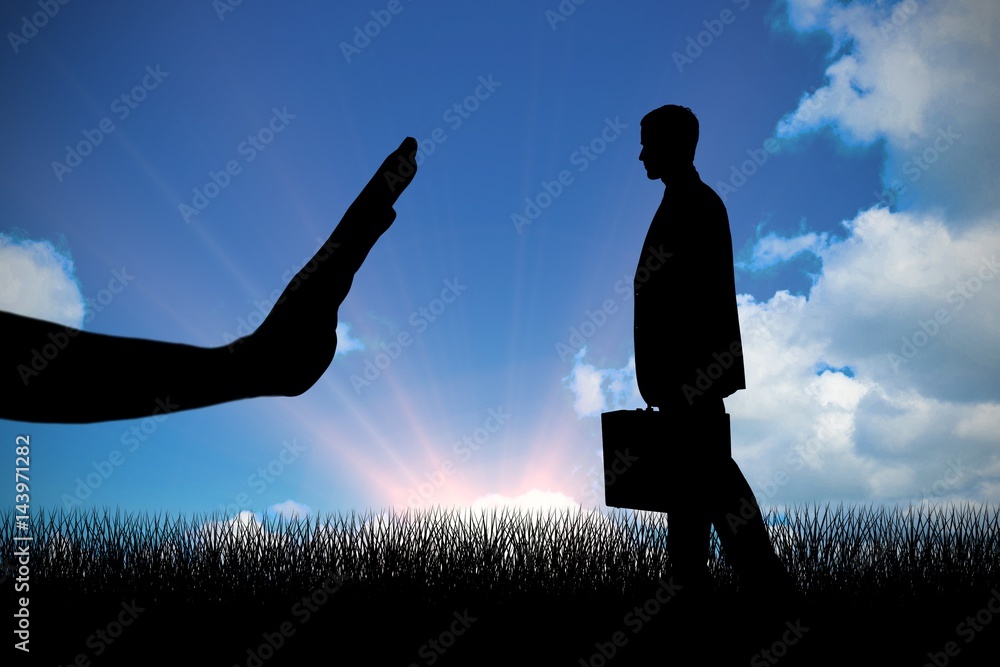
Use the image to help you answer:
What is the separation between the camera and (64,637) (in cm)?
338

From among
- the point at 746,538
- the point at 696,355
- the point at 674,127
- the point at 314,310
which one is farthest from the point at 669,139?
the point at 314,310

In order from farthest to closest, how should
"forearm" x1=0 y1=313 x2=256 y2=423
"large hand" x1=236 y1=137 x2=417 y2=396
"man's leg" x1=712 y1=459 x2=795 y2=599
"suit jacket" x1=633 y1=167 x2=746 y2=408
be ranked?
"suit jacket" x1=633 y1=167 x2=746 y2=408 → "man's leg" x1=712 y1=459 x2=795 y2=599 → "large hand" x1=236 y1=137 x2=417 y2=396 → "forearm" x1=0 y1=313 x2=256 y2=423

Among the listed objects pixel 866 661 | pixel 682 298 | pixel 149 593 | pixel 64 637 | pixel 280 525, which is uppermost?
pixel 682 298

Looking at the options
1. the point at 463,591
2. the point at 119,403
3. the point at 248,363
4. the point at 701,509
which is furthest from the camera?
the point at 463,591

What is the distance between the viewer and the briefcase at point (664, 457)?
9.81ft

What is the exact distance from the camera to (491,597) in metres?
3.94

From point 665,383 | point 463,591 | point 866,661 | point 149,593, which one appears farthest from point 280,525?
point 866,661

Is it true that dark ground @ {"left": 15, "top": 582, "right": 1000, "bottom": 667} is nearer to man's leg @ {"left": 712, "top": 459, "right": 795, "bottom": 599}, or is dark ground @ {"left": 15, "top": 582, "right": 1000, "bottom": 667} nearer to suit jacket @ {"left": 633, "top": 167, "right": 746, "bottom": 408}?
man's leg @ {"left": 712, "top": 459, "right": 795, "bottom": 599}

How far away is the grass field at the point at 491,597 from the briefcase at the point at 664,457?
0.54m

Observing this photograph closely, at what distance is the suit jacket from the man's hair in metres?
0.25

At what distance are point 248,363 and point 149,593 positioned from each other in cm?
371

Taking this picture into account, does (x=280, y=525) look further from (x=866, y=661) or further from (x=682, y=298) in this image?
(x=866, y=661)

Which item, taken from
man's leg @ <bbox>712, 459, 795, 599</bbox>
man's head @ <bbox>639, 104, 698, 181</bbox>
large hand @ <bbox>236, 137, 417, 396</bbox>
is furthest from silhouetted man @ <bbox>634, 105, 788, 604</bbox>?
large hand @ <bbox>236, 137, 417, 396</bbox>

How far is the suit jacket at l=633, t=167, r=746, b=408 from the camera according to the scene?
122 inches
